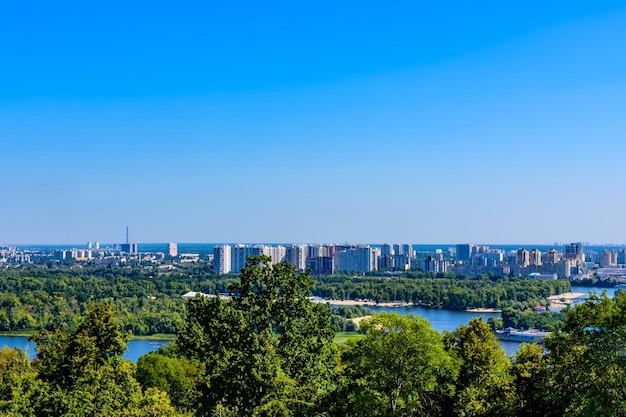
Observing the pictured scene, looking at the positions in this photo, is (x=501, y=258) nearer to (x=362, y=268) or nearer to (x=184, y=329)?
(x=362, y=268)

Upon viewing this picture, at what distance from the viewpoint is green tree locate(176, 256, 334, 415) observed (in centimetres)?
643

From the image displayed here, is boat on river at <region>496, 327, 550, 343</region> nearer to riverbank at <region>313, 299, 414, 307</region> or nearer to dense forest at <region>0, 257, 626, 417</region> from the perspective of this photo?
riverbank at <region>313, 299, 414, 307</region>

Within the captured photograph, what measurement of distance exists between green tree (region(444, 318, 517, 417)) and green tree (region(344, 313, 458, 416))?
0.53 m

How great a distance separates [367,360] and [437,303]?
44.5 meters

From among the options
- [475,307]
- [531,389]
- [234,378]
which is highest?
[234,378]

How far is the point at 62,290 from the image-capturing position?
1874 inches

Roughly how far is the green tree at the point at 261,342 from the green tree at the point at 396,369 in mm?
1825

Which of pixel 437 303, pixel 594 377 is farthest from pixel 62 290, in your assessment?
pixel 594 377

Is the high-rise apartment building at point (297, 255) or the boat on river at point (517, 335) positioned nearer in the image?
Result: the boat on river at point (517, 335)

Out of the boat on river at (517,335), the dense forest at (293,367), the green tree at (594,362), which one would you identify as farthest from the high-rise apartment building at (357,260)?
the green tree at (594,362)

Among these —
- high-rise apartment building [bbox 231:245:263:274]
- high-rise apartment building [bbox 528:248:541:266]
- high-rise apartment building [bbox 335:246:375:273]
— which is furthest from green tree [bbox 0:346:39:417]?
high-rise apartment building [bbox 335:246:375:273]

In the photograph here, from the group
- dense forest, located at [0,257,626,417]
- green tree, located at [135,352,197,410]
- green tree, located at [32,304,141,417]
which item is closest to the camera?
dense forest, located at [0,257,626,417]

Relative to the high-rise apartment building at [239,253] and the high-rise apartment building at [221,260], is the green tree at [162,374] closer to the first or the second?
the high-rise apartment building at [221,260]

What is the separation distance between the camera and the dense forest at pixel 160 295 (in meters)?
37.1
